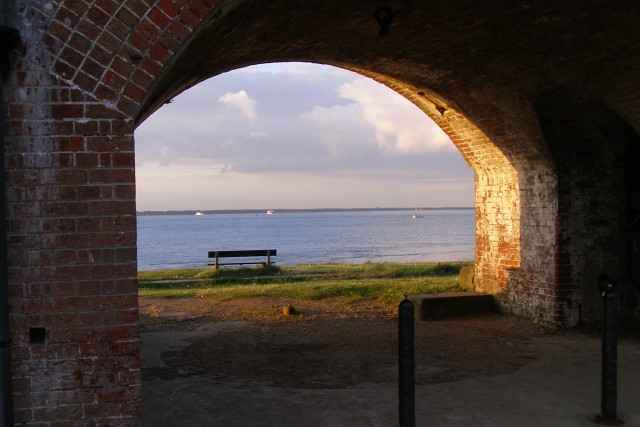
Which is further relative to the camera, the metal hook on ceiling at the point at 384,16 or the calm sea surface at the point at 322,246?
the calm sea surface at the point at 322,246

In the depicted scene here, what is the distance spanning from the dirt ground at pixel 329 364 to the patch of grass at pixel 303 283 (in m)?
1.45

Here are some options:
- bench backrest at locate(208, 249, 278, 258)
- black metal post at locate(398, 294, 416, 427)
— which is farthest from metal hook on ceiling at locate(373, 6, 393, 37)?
bench backrest at locate(208, 249, 278, 258)

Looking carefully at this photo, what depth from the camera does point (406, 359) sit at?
4898mm

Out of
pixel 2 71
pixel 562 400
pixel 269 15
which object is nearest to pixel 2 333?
pixel 2 71

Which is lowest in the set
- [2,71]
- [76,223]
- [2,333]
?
[2,333]

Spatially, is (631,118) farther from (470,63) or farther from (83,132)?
(83,132)

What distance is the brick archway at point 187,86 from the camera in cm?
403

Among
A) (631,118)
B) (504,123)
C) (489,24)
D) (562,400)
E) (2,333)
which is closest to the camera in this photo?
(2,333)

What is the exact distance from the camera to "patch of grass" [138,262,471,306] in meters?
13.3

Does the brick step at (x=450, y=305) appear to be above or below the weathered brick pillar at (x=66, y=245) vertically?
below

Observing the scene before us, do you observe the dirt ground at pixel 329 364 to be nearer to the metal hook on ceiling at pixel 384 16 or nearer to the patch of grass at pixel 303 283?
the patch of grass at pixel 303 283

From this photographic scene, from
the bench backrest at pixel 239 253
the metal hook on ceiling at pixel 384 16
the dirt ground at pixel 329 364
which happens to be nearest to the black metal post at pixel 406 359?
the dirt ground at pixel 329 364

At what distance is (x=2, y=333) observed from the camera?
3914 millimetres

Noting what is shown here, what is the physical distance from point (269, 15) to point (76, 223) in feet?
11.0
